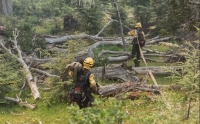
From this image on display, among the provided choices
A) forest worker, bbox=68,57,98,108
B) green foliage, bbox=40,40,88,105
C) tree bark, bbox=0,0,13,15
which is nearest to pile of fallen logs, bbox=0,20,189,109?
green foliage, bbox=40,40,88,105

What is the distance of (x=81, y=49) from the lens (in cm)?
1203

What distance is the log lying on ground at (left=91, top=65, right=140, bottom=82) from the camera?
1268 cm

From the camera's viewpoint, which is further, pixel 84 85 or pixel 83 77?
pixel 84 85

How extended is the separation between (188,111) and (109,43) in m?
14.2

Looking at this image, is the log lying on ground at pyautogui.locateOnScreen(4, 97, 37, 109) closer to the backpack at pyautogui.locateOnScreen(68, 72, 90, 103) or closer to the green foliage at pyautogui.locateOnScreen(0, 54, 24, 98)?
the green foliage at pyautogui.locateOnScreen(0, 54, 24, 98)

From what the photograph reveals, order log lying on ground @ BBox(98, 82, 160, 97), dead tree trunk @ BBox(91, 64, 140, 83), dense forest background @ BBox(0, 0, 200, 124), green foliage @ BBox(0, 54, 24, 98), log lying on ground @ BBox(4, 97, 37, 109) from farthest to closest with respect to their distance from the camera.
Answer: dead tree trunk @ BBox(91, 64, 140, 83) < green foliage @ BBox(0, 54, 24, 98) < log lying on ground @ BBox(98, 82, 160, 97) < log lying on ground @ BBox(4, 97, 37, 109) < dense forest background @ BBox(0, 0, 200, 124)

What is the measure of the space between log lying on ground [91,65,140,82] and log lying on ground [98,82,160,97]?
1.40 meters

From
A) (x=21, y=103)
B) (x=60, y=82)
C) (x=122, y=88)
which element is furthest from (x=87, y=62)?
(x=21, y=103)

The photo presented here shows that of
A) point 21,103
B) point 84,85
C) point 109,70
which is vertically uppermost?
point 84,85

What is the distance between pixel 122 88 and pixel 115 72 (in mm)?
1934

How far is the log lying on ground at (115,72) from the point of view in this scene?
12675 millimetres

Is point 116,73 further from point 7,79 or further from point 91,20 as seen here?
point 91,20

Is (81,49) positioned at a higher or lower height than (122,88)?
higher

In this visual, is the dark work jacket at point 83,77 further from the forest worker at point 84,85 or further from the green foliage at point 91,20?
the green foliage at point 91,20
